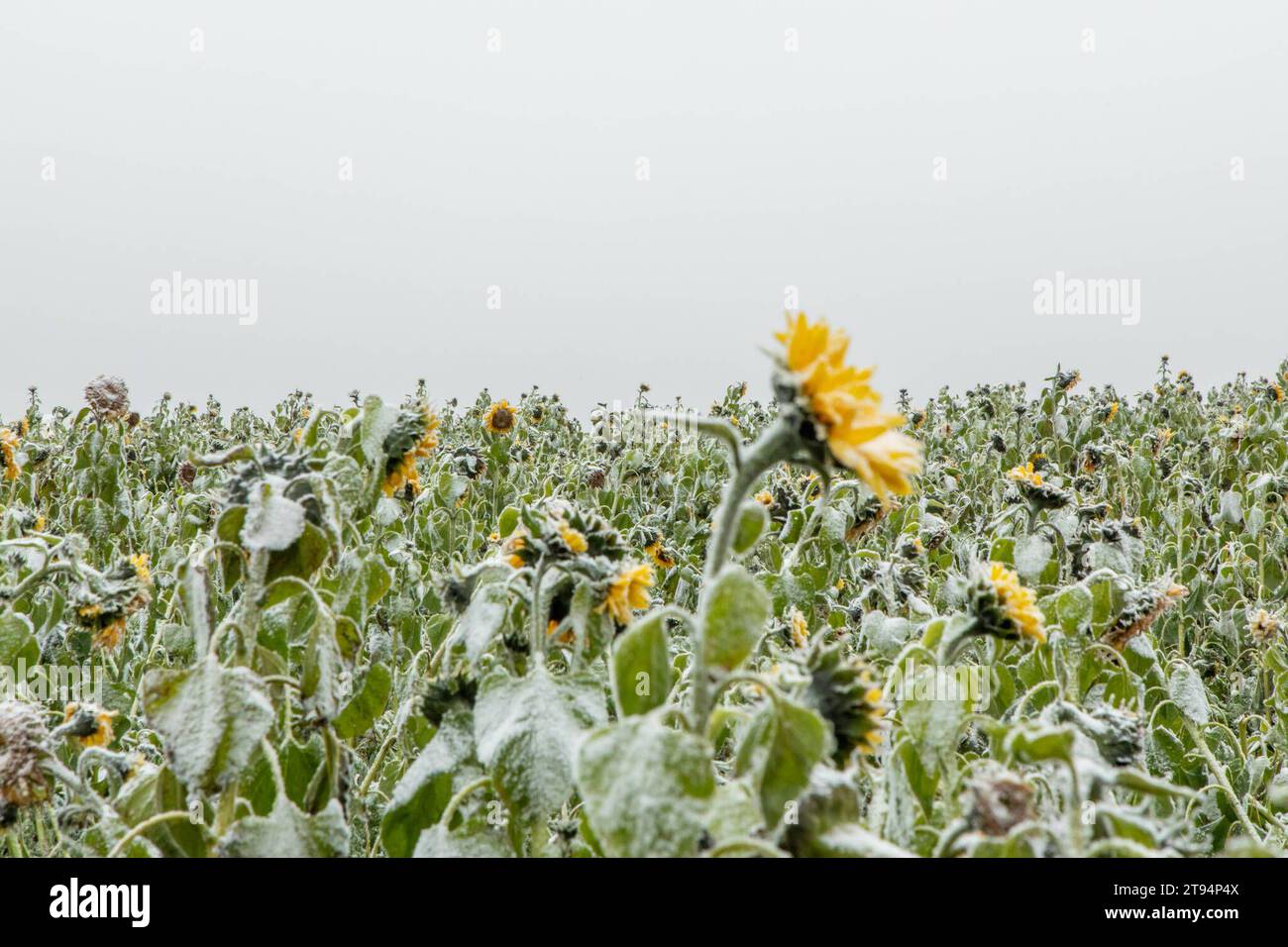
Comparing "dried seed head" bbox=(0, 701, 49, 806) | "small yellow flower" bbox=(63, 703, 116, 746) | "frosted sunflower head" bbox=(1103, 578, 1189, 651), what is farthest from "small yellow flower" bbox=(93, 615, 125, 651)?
"frosted sunflower head" bbox=(1103, 578, 1189, 651)

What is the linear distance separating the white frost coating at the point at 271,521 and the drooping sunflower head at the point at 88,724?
508 mm

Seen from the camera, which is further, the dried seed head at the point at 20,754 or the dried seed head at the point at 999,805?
the dried seed head at the point at 20,754

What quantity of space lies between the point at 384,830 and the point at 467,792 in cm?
14

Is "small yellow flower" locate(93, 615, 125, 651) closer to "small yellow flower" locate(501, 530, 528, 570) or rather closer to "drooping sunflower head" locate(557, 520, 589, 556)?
"small yellow flower" locate(501, 530, 528, 570)

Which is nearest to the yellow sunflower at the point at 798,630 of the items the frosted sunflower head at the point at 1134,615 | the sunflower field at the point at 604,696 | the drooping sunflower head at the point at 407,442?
the sunflower field at the point at 604,696

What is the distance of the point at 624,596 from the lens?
1033mm

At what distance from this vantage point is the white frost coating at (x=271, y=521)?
A: 3.02 feet

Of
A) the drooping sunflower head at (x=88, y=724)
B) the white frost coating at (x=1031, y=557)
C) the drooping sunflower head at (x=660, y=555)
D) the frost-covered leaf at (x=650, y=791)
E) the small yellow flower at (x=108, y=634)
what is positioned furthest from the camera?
the drooping sunflower head at (x=660, y=555)

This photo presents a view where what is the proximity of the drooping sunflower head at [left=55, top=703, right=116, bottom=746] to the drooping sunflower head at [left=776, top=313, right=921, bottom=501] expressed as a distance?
1040 mm

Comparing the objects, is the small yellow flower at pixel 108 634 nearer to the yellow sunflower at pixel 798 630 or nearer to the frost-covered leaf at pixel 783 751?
the yellow sunflower at pixel 798 630

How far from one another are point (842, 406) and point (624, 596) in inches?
16.5

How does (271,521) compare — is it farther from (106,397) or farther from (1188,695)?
(106,397)

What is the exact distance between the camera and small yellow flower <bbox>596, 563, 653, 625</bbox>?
1.03 meters
